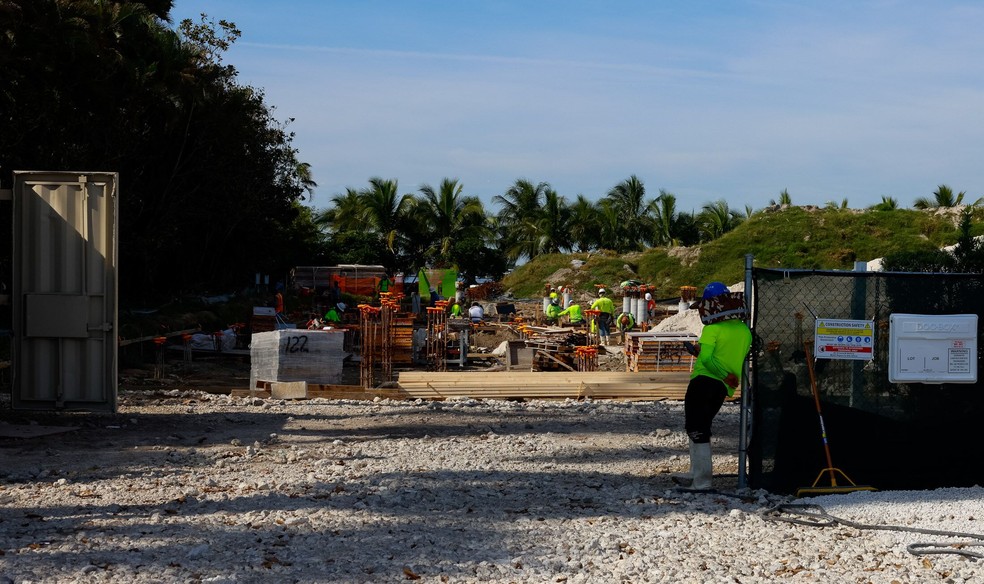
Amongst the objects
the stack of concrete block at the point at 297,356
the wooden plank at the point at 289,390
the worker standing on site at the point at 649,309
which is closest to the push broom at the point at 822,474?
the wooden plank at the point at 289,390

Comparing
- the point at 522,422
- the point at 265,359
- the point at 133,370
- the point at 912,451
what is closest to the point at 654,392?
the point at 522,422

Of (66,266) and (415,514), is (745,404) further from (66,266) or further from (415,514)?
(66,266)

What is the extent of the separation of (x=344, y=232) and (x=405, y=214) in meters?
4.12

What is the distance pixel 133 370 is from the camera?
18.9 m

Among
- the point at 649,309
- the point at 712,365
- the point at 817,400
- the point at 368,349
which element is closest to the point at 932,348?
the point at 817,400

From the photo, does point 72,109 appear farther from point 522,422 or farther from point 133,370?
point 522,422

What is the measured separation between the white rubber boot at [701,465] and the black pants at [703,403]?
2.0 inches

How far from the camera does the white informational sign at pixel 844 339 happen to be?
7652mm

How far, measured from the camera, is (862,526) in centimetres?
680

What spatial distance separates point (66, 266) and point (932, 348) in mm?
7819

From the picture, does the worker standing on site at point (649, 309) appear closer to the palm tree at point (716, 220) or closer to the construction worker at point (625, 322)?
the construction worker at point (625, 322)

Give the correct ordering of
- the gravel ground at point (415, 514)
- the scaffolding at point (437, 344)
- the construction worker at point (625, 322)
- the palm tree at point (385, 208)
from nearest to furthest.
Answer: the gravel ground at point (415, 514)
the scaffolding at point (437, 344)
the construction worker at point (625, 322)
the palm tree at point (385, 208)

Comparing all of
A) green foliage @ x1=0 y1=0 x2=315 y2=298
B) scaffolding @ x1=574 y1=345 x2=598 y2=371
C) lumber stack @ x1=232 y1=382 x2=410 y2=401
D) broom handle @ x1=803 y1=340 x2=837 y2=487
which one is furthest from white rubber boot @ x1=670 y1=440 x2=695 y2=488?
green foliage @ x1=0 y1=0 x2=315 y2=298

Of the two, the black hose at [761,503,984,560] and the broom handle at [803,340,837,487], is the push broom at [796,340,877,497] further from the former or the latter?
the black hose at [761,503,984,560]
